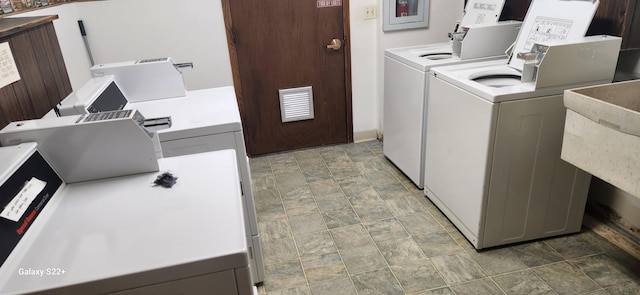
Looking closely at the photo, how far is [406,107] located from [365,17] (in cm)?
99

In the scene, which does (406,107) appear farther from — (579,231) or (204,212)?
(204,212)

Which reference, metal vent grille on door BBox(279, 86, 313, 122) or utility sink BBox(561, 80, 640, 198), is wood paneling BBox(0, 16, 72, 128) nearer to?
metal vent grille on door BBox(279, 86, 313, 122)

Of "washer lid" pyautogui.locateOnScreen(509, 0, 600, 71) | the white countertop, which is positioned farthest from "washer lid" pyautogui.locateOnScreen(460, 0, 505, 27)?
the white countertop

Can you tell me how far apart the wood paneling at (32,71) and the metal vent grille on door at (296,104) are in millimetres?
1816

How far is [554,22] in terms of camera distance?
228cm

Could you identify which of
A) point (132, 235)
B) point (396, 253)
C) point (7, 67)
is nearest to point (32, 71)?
point (7, 67)

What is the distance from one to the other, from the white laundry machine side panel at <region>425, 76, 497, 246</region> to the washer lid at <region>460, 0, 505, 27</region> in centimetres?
77

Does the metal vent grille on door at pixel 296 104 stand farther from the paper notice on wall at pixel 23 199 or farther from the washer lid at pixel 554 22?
the paper notice on wall at pixel 23 199

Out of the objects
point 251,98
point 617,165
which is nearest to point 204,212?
point 617,165

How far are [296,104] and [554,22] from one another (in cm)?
200

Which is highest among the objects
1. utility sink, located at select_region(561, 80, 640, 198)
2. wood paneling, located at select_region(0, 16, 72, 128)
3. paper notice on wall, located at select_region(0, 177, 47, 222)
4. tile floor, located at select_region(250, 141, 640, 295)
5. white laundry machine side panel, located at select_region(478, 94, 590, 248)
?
wood paneling, located at select_region(0, 16, 72, 128)

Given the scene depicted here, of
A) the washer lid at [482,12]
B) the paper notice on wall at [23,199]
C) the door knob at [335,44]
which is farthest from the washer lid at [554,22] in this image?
the paper notice on wall at [23,199]

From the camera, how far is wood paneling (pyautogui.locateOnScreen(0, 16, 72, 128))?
1.47 metres

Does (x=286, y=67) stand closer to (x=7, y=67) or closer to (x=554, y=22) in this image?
(x=554, y=22)
